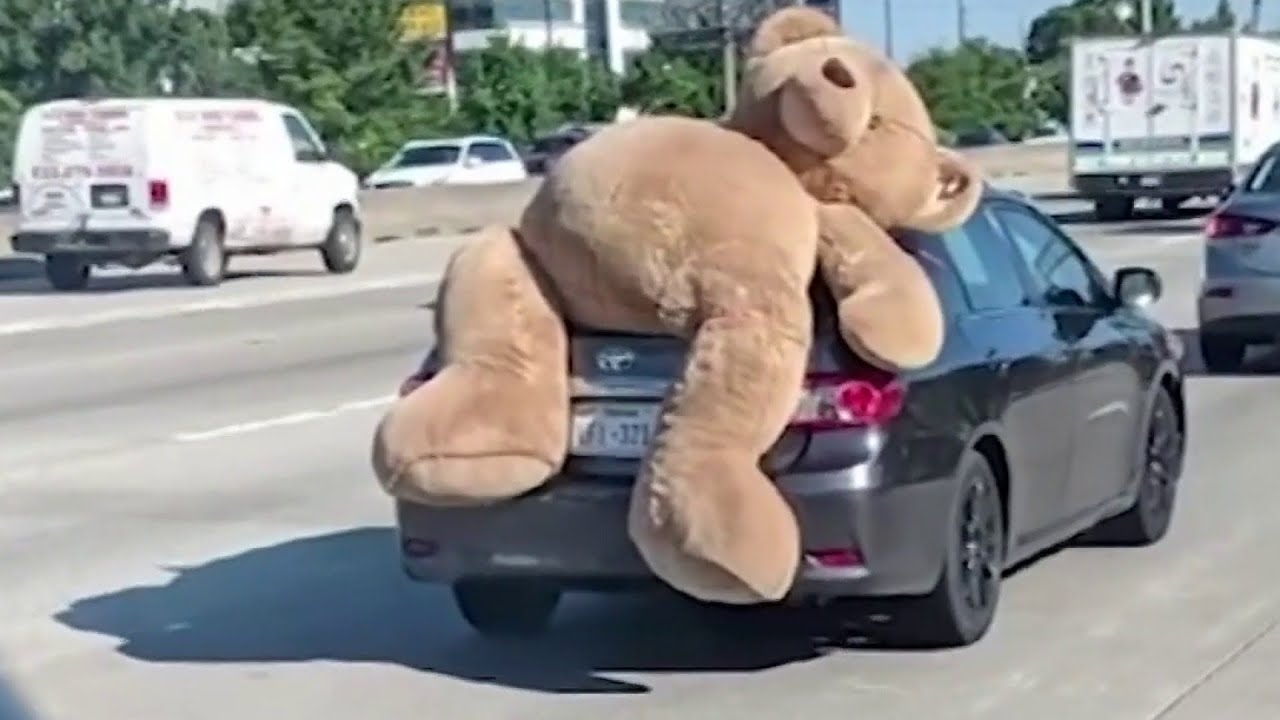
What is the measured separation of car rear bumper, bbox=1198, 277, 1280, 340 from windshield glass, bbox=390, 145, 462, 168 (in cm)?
3575

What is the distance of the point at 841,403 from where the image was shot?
836cm

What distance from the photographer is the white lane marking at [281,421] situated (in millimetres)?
16031

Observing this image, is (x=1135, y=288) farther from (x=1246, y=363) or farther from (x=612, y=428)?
(x=1246, y=363)

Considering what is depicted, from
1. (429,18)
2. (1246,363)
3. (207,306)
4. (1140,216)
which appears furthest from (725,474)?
(429,18)

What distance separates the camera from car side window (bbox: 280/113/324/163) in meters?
34.0

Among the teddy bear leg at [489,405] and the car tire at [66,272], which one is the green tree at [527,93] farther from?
the teddy bear leg at [489,405]

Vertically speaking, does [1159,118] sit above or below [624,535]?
below

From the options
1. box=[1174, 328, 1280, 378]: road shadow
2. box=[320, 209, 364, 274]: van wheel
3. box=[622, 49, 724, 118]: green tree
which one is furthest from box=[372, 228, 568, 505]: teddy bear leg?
box=[622, 49, 724, 118]: green tree

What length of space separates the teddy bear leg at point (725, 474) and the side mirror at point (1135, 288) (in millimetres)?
2954

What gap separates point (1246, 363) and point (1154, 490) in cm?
792

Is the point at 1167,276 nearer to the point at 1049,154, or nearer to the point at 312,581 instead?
the point at 312,581

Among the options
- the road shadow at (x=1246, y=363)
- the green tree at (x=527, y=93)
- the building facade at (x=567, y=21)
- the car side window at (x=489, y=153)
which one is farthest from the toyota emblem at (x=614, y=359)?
the building facade at (x=567, y=21)

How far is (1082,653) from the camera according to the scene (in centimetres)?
890

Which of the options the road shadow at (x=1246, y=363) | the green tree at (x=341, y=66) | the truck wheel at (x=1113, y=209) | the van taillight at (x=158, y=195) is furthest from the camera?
the green tree at (x=341, y=66)
